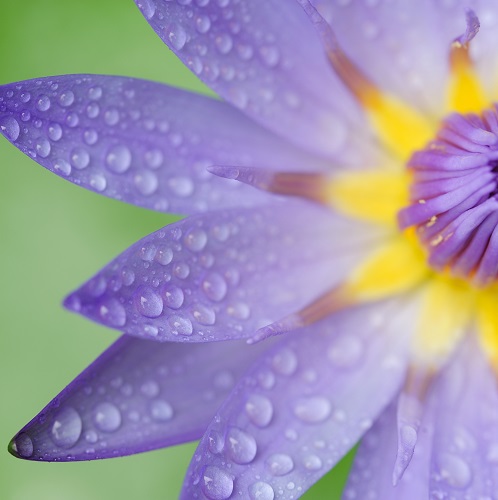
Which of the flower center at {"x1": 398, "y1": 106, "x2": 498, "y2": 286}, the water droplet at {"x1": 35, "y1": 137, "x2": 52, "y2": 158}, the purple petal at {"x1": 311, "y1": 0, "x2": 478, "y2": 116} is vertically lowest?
the water droplet at {"x1": 35, "y1": 137, "x2": 52, "y2": 158}

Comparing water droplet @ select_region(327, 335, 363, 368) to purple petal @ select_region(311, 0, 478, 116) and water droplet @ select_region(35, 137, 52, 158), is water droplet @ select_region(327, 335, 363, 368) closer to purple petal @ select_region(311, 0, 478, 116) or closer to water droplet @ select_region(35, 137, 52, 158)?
purple petal @ select_region(311, 0, 478, 116)

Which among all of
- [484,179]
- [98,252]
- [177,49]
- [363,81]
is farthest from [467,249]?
[98,252]

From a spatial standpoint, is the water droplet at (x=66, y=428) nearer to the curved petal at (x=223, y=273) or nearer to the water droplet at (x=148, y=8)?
the curved petal at (x=223, y=273)

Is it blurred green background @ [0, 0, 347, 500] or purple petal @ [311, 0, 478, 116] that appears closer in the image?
purple petal @ [311, 0, 478, 116]

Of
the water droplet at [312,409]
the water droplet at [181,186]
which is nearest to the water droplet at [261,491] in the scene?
the water droplet at [312,409]

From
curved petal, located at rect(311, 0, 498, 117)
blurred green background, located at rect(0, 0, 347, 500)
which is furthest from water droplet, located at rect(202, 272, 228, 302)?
blurred green background, located at rect(0, 0, 347, 500)

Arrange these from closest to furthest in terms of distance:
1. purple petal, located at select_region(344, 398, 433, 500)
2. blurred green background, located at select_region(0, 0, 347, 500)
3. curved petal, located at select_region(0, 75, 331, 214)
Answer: curved petal, located at select_region(0, 75, 331, 214) → purple petal, located at select_region(344, 398, 433, 500) → blurred green background, located at select_region(0, 0, 347, 500)

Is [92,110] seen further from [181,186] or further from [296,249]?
[296,249]

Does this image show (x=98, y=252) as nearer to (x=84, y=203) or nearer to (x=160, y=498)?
(x=84, y=203)
